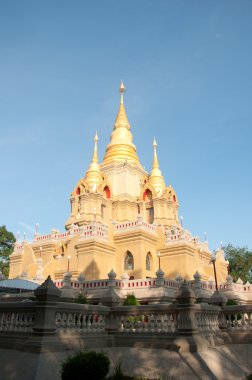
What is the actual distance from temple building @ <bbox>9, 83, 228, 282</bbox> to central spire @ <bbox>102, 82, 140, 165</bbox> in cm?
19

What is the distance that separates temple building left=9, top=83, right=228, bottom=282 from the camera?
3206 centimetres

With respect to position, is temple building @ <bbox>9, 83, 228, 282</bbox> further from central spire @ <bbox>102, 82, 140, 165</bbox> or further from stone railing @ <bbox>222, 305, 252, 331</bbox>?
stone railing @ <bbox>222, 305, 252, 331</bbox>

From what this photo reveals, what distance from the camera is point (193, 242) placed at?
34.4 m

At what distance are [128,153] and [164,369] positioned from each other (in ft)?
131

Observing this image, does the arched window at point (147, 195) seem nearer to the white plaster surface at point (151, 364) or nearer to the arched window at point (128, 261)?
the arched window at point (128, 261)

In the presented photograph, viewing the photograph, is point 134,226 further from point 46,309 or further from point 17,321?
point 46,309

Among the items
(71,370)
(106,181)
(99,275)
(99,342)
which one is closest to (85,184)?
(106,181)

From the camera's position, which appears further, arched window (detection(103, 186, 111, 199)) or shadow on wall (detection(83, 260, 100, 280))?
arched window (detection(103, 186, 111, 199))

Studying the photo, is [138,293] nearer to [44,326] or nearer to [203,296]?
[203,296]

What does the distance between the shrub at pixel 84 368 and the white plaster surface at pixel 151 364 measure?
3.05 feet

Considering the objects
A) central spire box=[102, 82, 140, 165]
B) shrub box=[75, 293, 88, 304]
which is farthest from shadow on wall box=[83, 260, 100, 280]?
central spire box=[102, 82, 140, 165]

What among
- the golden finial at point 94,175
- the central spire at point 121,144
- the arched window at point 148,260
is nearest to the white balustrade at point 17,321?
the arched window at point 148,260

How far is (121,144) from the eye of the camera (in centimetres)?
4816

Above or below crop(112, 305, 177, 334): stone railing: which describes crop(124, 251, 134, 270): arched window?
above
